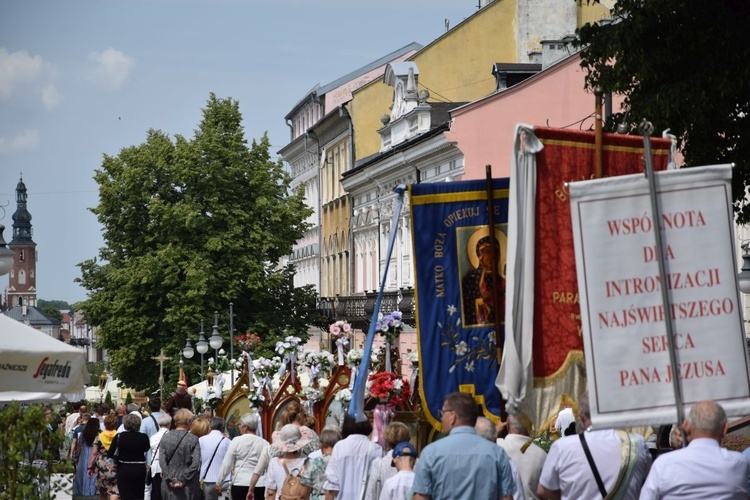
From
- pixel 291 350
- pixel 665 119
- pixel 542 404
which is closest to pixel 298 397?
pixel 291 350

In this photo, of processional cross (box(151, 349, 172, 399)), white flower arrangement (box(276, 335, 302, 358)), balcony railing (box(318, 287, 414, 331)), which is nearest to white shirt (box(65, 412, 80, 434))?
white flower arrangement (box(276, 335, 302, 358))

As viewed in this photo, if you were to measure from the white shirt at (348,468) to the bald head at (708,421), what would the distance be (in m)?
5.03

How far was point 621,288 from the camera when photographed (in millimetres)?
8109

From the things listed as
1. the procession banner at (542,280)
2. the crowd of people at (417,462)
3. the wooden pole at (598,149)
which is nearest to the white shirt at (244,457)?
the crowd of people at (417,462)

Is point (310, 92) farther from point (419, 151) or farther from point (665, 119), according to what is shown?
point (665, 119)

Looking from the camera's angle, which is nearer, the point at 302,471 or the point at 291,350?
the point at 302,471

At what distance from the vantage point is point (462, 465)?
873 cm

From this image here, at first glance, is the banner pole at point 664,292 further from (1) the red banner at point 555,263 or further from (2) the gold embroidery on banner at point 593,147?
(2) the gold embroidery on banner at point 593,147

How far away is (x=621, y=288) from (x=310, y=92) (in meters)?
69.5

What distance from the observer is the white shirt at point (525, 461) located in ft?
35.4

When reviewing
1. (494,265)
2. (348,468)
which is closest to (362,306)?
(348,468)

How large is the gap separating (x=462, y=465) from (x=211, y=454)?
30.6 ft

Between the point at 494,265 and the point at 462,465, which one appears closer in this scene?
the point at 462,465

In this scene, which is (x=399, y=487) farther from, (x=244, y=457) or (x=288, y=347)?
(x=288, y=347)
